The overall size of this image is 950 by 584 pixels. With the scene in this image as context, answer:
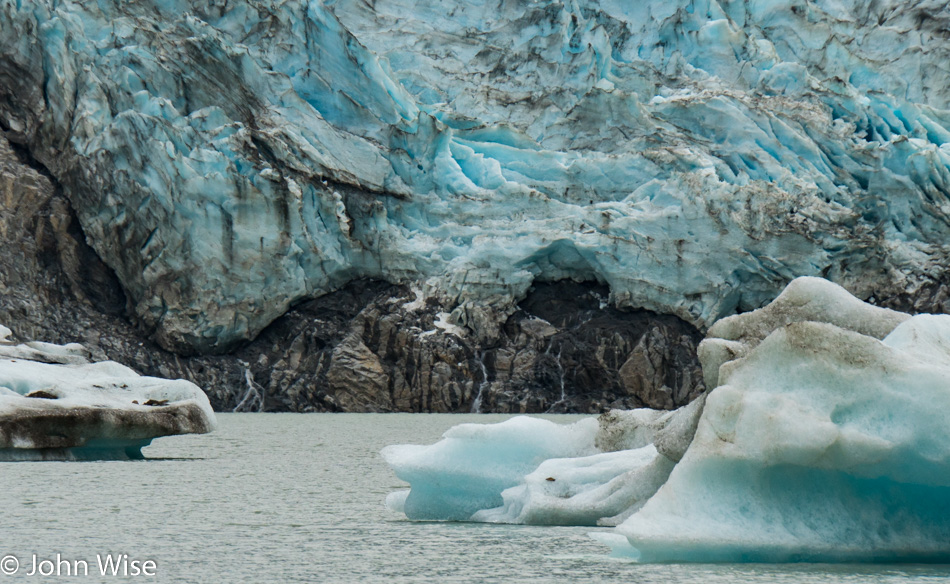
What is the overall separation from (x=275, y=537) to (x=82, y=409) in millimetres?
4077

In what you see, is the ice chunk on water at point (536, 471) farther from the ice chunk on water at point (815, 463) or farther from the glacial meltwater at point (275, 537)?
the ice chunk on water at point (815, 463)

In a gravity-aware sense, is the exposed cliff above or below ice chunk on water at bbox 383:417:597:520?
above

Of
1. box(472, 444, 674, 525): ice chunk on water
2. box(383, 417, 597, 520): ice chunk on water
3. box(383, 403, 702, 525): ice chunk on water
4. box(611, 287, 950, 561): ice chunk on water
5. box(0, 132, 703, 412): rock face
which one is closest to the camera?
box(611, 287, 950, 561): ice chunk on water

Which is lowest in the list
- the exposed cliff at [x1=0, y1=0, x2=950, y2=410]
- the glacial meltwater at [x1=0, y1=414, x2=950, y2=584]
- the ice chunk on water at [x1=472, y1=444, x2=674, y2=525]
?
the glacial meltwater at [x1=0, y1=414, x2=950, y2=584]

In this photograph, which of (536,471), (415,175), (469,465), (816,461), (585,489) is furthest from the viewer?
(415,175)

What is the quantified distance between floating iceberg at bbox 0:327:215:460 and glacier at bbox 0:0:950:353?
8715 millimetres

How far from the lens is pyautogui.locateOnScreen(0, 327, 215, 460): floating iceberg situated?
27.2 ft

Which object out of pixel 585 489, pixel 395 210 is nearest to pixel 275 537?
pixel 585 489

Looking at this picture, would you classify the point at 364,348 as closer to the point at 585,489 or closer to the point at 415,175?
the point at 415,175

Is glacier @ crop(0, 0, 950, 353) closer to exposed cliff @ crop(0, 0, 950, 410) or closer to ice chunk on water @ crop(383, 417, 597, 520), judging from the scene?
exposed cliff @ crop(0, 0, 950, 410)

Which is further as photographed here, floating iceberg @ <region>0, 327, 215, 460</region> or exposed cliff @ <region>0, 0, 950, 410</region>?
exposed cliff @ <region>0, 0, 950, 410</region>

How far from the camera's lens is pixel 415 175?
64.0 ft

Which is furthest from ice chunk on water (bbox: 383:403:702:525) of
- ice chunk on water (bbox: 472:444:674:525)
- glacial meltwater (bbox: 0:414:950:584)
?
glacial meltwater (bbox: 0:414:950:584)

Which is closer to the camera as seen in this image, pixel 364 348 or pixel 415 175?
pixel 364 348
